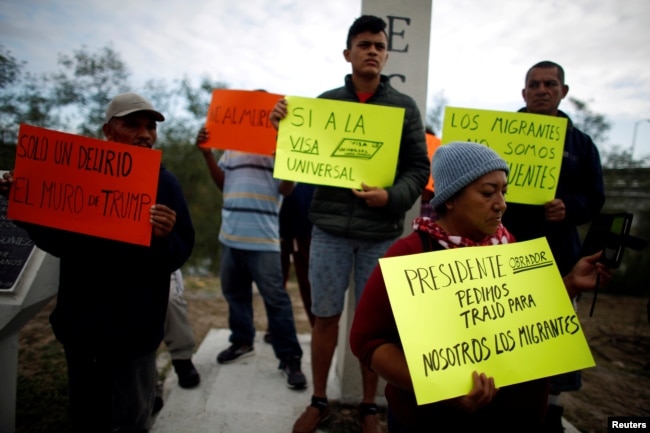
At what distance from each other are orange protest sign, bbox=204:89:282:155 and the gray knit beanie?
1.82 m

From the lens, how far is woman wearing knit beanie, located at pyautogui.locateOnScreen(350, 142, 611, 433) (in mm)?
1231

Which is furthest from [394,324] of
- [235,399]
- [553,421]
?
[235,399]

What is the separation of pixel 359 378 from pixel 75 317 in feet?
6.14

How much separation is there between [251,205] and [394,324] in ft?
6.42

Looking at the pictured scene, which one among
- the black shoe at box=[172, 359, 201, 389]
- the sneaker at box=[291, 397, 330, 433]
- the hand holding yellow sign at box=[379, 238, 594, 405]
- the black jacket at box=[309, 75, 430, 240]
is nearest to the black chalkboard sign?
the black shoe at box=[172, 359, 201, 389]

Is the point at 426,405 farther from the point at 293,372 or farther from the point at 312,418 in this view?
the point at 293,372

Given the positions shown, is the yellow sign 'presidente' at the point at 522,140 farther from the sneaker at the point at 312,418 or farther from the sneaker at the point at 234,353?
the sneaker at the point at 234,353

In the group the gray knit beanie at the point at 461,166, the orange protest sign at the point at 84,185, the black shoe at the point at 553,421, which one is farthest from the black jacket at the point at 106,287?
the black shoe at the point at 553,421

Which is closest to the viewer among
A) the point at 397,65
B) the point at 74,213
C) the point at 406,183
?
the point at 74,213

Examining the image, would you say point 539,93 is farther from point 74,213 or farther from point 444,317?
point 74,213

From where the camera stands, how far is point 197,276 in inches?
265

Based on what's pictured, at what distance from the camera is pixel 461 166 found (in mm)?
1286

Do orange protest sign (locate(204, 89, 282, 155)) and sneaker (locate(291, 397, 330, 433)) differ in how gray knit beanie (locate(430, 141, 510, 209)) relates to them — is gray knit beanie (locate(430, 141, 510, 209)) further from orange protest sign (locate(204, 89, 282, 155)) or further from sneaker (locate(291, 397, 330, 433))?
orange protest sign (locate(204, 89, 282, 155))

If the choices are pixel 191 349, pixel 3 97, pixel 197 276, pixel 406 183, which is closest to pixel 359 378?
pixel 191 349
